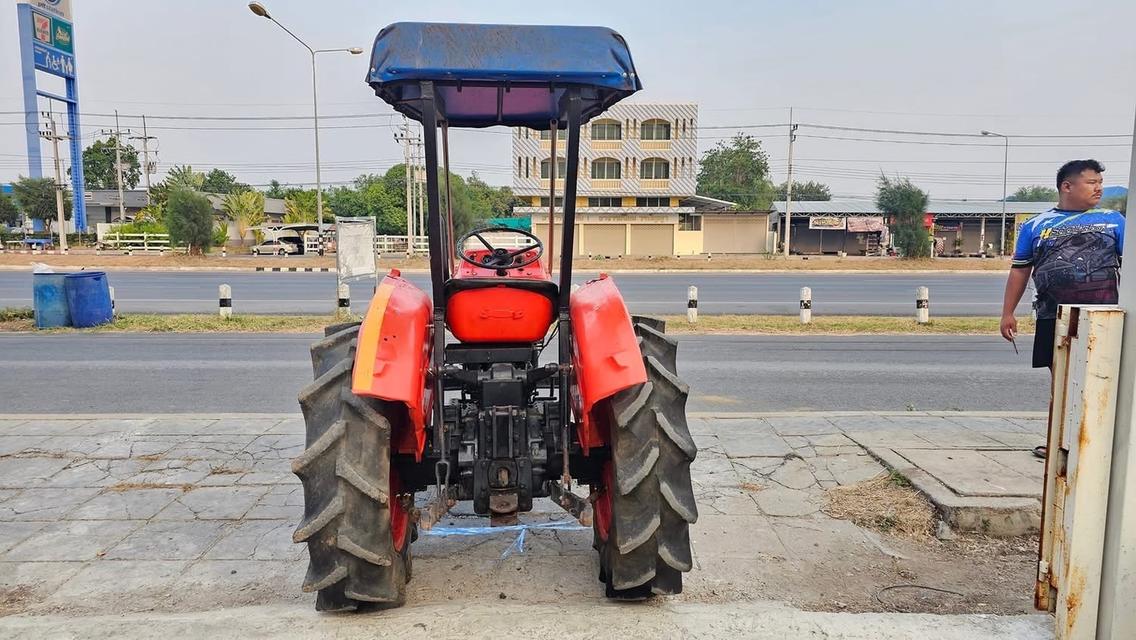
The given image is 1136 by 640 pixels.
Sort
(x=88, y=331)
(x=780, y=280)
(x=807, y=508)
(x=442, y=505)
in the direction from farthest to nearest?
(x=780, y=280)
(x=88, y=331)
(x=807, y=508)
(x=442, y=505)

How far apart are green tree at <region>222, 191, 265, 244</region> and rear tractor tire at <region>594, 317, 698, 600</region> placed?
168ft

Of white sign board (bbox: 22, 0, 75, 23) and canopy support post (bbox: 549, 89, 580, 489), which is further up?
white sign board (bbox: 22, 0, 75, 23)

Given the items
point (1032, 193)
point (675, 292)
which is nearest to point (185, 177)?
point (675, 292)

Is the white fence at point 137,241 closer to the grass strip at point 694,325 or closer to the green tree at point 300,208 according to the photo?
the green tree at point 300,208

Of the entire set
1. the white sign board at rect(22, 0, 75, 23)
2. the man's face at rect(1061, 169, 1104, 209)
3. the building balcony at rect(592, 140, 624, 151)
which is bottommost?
the man's face at rect(1061, 169, 1104, 209)

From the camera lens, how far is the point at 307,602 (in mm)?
3520

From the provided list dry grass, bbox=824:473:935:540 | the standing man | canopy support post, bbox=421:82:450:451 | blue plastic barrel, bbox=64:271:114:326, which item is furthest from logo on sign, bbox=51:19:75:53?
the standing man

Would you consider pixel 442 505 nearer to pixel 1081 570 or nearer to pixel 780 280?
pixel 1081 570

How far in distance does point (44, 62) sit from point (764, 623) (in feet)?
191

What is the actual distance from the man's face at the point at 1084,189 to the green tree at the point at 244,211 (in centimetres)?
5096

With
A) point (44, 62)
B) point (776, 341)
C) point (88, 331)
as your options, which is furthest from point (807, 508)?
point (44, 62)

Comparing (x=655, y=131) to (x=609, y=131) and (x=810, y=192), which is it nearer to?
(x=609, y=131)

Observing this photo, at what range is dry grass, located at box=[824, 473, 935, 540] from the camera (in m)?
4.38

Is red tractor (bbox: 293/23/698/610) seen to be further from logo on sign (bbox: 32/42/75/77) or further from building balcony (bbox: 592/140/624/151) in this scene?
logo on sign (bbox: 32/42/75/77)
